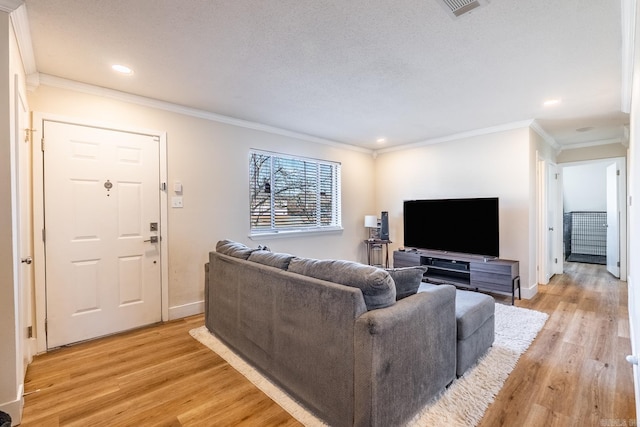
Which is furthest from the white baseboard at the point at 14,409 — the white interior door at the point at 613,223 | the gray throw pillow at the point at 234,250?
the white interior door at the point at 613,223

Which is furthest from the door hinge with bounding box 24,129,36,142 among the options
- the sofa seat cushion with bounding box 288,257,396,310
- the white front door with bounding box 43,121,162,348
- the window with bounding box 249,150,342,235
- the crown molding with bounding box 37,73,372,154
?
the sofa seat cushion with bounding box 288,257,396,310

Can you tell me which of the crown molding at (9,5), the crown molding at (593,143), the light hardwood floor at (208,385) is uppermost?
the crown molding at (9,5)

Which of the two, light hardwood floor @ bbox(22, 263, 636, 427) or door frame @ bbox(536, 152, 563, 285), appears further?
door frame @ bbox(536, 152, 563, 285)

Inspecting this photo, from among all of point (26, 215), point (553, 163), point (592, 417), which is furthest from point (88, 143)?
point (553, 163)

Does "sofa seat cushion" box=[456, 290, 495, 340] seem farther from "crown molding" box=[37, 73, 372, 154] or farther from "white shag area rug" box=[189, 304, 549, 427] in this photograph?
"crown molding" box=[37, 73, 372, 154]

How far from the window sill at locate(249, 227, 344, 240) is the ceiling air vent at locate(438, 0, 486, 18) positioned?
3.13m

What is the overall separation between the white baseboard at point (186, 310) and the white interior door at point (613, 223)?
658cm

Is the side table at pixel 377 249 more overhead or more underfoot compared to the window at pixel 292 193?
more underfoot

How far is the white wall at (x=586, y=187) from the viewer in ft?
22.6

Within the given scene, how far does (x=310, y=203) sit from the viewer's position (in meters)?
4.80

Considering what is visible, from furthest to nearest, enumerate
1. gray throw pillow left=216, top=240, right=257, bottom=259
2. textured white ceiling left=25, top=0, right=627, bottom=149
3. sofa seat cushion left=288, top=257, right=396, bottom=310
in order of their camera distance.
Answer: gray throw pillow left=216, top=240, right=257, bottom=259, textured white ceiling left=25, top=0, right=627, bottom=149, sofa seat cushion left=288, top=257, right=396, bottom=310

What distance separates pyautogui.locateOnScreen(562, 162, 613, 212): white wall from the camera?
6.89 metres

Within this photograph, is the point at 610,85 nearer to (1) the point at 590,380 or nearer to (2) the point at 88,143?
(1) the point at 590,380

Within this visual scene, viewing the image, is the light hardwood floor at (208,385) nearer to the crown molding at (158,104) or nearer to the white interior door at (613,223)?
the crown molding at (158,104)
